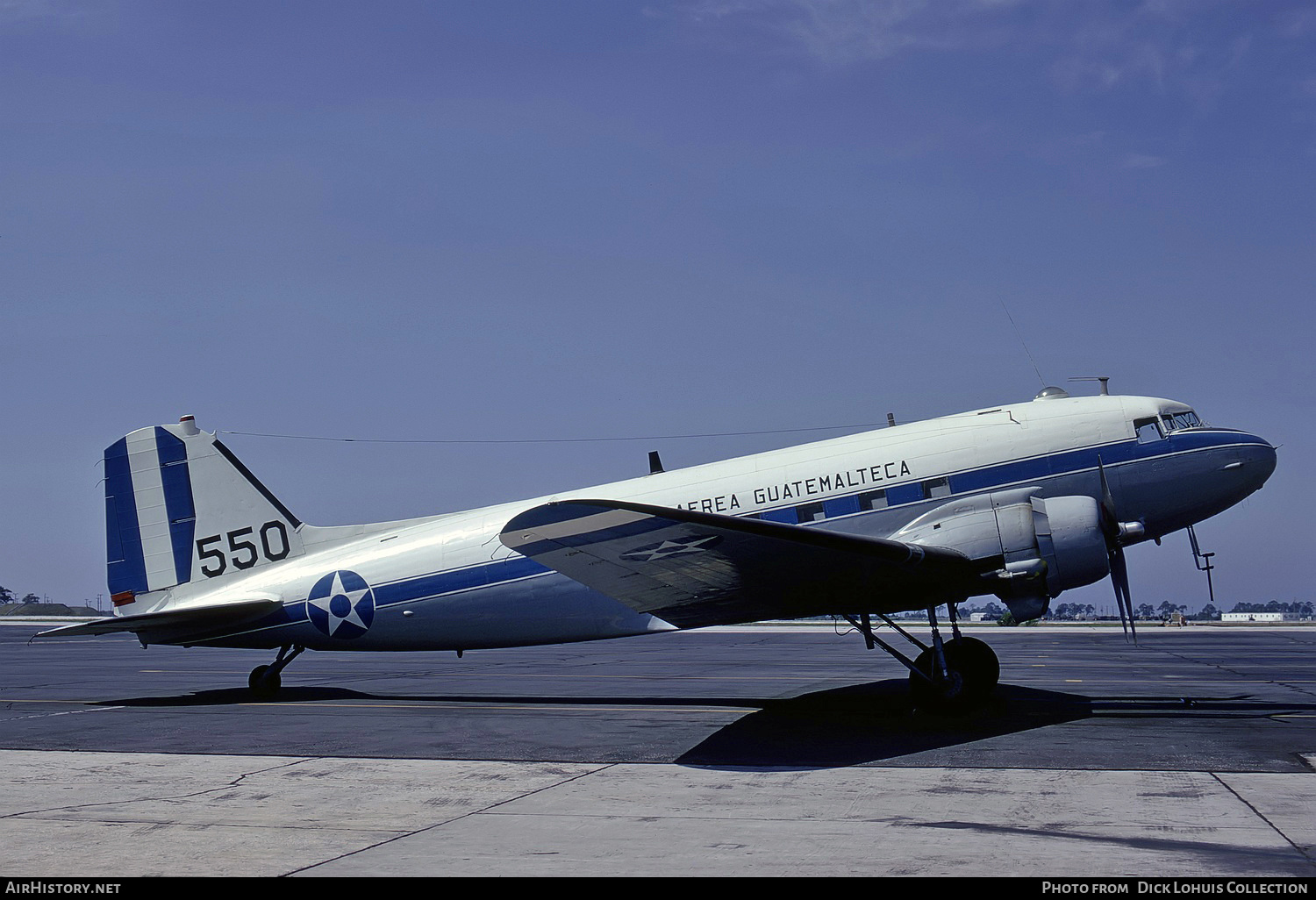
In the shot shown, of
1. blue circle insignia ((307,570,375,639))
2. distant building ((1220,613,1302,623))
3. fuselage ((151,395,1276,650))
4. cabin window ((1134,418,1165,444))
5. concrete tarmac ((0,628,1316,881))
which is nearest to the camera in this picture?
concrete tarmac ((0,628,1316,881))

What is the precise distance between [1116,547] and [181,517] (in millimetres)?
16682

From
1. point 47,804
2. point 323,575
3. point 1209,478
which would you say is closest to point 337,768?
point 47,804

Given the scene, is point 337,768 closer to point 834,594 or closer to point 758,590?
point 758,590

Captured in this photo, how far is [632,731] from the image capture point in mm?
13766

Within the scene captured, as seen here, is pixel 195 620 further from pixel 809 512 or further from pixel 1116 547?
pixel 1116 547

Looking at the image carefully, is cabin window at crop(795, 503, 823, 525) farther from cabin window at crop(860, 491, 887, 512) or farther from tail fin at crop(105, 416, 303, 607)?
tail fin at crop(105, 416, 303, 607)

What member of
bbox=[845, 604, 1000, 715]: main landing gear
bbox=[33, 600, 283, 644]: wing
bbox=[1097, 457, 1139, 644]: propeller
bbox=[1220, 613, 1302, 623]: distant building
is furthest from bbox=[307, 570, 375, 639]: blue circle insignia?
bbox=[1220, 613, 1302, 623]: distant building

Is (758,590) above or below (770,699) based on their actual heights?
above

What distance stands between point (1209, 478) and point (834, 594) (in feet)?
21.1

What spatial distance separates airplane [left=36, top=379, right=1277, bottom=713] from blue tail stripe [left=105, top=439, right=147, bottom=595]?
0.03 metres

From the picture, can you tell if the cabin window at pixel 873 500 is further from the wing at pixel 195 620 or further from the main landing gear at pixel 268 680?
the main landing gear at pixel 268 680

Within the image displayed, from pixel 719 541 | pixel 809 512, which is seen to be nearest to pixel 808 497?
pixel 809 512

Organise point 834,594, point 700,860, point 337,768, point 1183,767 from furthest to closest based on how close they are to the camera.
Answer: point 834,594 < point 337,768 < point 1183,767 < point 700,860

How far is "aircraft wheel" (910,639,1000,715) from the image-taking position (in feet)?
48.1
